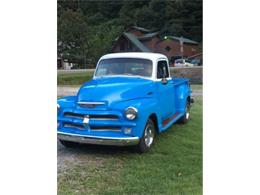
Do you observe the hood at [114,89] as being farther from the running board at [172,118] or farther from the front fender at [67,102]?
the running board at [172,118]

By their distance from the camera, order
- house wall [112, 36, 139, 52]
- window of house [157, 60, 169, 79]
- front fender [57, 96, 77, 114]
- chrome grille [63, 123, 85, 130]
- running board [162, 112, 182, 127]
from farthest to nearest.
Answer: running board [162, 112, 182, 127], window of house [157, 60, 169, 79], front fender [57, 96, 77, 114], chrome grille [63, 123, 85, 130], house wall [112, 36, 139, 52]

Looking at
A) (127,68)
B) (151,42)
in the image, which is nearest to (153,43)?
(151,42)

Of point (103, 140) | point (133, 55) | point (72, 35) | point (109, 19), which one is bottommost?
point (103, 140)

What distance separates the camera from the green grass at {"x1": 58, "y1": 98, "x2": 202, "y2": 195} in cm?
288

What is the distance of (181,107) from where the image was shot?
4613mm

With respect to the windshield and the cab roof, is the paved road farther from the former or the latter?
the windshield

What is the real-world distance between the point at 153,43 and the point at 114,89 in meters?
0.88

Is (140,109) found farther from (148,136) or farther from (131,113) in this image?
(148,136)

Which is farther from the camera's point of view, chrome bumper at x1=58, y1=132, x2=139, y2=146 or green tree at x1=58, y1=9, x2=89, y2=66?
chrome bumper at x1=58, y1=132, x2=139, y2=146

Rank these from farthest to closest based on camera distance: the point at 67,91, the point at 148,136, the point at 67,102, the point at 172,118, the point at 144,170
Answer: the point at 172,118
the point at 148,136
the point at 67,102
the point at 67,91
the point at 144,170

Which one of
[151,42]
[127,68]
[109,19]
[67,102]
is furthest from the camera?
[127,68]

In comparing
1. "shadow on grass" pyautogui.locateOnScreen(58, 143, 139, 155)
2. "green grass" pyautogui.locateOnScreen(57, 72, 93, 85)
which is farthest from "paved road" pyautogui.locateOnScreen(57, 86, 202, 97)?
"shadow on grass" pyautogui.locateOnScreen(58, 143, 139, 155)

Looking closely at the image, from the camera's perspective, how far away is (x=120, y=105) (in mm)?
3625

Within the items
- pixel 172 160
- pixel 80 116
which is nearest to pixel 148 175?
pixel 172 160
